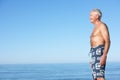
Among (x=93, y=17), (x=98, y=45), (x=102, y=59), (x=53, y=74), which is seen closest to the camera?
(x=102, y=59)

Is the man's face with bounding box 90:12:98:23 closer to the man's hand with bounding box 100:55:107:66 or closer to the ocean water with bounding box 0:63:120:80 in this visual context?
the man's hand with bounding box 100:55:107:66

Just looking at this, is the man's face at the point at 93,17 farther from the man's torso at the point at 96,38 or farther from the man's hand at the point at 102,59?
the man's hand at the point at 102,59

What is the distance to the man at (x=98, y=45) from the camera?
4.69 m

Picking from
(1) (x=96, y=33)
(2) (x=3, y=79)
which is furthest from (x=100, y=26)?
(2) (x=3, y=79)

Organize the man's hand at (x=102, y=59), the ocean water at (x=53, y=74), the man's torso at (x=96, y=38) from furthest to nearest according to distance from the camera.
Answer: the ocean water at (x=53, y=74) → the man's torso at (x=96, y=38) → the man's hand at (x=102, y=59)

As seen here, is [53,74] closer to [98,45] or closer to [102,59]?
[98,45]

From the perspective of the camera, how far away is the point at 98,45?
4801 mm

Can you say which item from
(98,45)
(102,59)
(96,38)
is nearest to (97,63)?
(102,59)

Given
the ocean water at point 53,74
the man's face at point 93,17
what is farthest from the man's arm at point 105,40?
the ocean water at point 53,74

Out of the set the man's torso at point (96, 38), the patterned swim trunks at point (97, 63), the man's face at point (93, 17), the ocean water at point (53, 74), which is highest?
the ocean water at point (53, 74)

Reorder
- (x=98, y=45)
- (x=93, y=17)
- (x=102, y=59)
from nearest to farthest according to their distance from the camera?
(x=102, y=59) < (x=98, y=45) < (x=93, y=17)

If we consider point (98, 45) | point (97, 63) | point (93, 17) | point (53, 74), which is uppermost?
point (53, 74)

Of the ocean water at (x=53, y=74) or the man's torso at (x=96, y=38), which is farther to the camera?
the ocean water at (x=53, y=74)

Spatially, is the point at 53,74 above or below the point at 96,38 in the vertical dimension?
above
